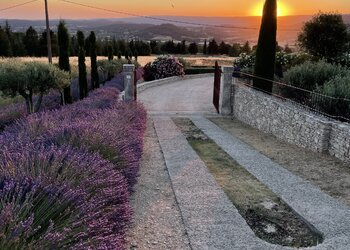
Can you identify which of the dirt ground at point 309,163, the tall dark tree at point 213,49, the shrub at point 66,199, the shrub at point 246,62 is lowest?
the dirt ground at point 309,163

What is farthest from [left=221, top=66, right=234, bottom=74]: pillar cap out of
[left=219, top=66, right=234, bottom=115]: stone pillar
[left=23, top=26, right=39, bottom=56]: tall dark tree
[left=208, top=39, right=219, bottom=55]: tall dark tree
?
[left=208, top=39, right=219, bottom=55]: tall dark tree

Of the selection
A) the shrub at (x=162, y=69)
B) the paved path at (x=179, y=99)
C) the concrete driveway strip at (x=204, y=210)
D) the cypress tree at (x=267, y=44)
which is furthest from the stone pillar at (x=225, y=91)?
the shrub at (x=162, y=69)

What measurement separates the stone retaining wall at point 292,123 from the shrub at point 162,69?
50.2 ft

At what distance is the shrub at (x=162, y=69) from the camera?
29484mm

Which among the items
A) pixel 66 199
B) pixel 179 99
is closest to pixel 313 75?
pixel 179 99

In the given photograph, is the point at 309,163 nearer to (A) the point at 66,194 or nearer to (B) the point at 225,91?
(A) the point at 66,194

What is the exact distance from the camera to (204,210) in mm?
5641

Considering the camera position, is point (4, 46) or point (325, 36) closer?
point (325, 36)

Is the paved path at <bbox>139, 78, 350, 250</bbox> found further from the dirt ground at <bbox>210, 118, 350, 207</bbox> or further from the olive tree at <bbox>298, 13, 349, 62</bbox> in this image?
the olive tree at <bbox>298, 13, 349, 62</bbox>

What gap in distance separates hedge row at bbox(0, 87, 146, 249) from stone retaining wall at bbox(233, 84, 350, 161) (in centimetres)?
455

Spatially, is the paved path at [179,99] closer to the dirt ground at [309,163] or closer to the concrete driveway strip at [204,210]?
the dirt ground at [309,163]

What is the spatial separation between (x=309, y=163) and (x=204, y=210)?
361cm

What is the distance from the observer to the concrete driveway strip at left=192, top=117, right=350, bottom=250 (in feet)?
16.3

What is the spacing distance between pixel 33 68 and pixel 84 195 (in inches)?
467
